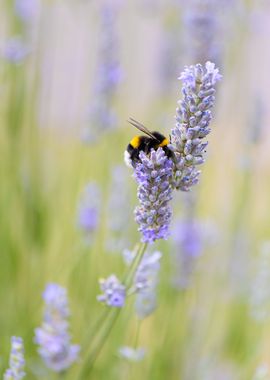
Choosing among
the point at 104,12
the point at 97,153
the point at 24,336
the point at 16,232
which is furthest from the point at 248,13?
the point at 24,336

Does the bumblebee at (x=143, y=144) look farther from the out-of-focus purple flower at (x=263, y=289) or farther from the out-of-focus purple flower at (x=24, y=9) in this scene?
the out-of-focus purple flower at (x=24, y=9)

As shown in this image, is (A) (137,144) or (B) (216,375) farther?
(B) (216,375)

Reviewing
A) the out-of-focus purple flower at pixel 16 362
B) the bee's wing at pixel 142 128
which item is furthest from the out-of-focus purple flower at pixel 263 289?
the out-of-focus purple flower at pixel 16 362

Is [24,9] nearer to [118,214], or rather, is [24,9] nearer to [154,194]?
[118,214]

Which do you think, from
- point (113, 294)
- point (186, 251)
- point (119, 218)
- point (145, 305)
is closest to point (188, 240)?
point (186, 251)

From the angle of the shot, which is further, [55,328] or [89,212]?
[89,212]

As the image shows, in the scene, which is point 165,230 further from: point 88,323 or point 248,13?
point 248,13
